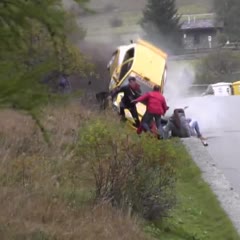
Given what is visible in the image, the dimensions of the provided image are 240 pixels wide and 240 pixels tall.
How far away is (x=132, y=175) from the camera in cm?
1013

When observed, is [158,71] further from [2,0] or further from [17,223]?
[2,0]

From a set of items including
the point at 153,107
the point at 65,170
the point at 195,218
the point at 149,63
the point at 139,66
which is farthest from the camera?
the point at 149,63

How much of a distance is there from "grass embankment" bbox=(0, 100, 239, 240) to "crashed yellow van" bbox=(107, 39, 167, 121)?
44.4ft

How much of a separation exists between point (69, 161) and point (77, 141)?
1217mm

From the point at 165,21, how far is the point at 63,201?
66.4 meters

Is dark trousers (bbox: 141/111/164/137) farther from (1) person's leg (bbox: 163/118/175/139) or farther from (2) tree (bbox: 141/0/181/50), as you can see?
(2) tree (bbox: 141/0/181/50)

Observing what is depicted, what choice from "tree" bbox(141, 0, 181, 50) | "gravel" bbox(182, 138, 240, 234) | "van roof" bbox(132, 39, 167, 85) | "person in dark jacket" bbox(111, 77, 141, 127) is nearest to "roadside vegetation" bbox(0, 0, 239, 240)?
"gravel" bbox(182, 138, 240, 234)

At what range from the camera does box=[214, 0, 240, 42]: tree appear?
79.5 meters

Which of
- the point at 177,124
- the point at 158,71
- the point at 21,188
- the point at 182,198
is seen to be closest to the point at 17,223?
the point at 21,188

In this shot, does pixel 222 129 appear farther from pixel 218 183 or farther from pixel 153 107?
pixel 218 183

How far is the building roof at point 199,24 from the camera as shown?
8569 centimetres

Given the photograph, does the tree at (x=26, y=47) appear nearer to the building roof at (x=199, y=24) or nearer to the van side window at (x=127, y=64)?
the van side window at (x=127, y=64)

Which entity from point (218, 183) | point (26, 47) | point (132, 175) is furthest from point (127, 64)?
point (26, 47)

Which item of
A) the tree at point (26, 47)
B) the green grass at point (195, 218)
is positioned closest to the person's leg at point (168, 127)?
the green grass at point (195, 218)
